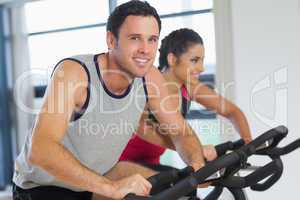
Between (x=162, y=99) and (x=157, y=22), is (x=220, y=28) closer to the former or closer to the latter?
(x=162, y=99)

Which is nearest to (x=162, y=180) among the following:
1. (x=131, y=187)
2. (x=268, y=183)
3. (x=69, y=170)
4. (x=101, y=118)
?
(x=131, y=187)

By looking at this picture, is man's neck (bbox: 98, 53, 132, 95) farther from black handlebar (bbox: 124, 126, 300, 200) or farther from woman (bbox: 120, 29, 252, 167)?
woman (bbox: 120, 29, 252, 167)

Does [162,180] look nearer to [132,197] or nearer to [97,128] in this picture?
[132,197]

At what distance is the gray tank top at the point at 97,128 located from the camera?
1230 mm

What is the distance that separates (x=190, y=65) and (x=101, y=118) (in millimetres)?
859

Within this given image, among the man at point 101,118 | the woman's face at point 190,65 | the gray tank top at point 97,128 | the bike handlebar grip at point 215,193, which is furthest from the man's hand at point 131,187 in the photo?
the woman's face at point 190,65

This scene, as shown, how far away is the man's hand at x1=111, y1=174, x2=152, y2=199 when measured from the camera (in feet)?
3.08

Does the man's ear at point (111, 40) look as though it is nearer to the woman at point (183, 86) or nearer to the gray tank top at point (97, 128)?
the gray tank top at point (97, 128)

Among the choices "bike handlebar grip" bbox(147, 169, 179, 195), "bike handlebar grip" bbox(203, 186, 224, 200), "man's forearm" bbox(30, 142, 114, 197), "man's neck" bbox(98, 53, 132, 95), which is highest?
"man's neck" bbox(98, 53, 132, 95)

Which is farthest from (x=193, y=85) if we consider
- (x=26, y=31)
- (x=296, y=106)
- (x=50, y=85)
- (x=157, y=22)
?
(x=26, y=31)

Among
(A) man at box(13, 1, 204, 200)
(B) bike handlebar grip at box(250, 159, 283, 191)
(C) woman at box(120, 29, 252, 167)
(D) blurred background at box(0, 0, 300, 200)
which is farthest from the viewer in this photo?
(D) blurred background at box(0, 0, 300, 200)

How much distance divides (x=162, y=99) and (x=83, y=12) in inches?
88.5

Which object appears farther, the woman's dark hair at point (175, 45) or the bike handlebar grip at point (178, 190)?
the woman's dark hair at point (175, 45)

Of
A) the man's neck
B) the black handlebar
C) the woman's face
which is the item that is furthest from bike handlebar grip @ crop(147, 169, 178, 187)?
the woman's face
